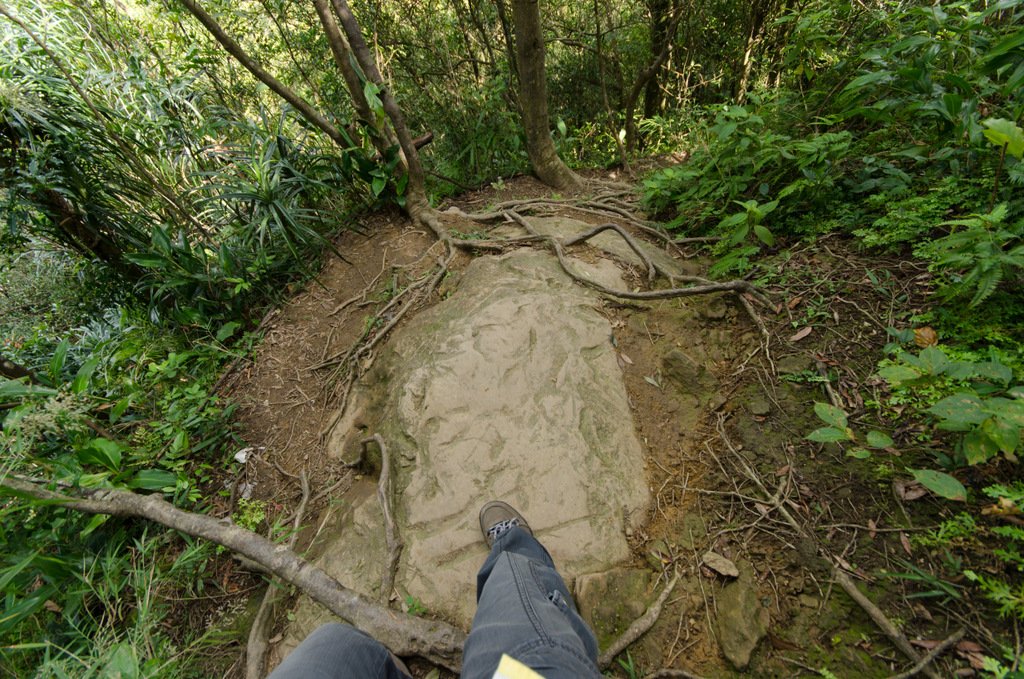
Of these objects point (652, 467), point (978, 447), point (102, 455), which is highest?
point (102, 455)

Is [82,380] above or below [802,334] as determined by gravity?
above

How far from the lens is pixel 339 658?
133 centimetres

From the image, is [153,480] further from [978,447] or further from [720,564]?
[978,447]

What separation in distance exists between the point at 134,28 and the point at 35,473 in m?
4.39

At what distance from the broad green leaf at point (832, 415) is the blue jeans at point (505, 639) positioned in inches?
48.0

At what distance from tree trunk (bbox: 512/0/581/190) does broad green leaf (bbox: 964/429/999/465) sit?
3.71 m

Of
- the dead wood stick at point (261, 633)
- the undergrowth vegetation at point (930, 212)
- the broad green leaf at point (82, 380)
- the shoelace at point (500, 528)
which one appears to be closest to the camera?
the undergrowth vegetation at point (930, 212)

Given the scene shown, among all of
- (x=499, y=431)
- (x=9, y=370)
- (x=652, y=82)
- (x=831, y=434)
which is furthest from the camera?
(x=652, y=82)

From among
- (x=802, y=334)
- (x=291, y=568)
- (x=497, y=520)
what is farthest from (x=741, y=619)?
(x=291, y=568)

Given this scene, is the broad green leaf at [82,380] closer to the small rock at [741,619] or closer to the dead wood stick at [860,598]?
the small rock at [741,619]

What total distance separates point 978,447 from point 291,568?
8.53ft

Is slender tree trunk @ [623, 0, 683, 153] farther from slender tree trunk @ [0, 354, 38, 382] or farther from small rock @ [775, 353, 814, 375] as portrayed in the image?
slender tree trunk @ [0, 354, 38, 382]

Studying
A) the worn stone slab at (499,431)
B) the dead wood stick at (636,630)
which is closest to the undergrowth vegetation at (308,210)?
the worn stone slab at (499,431)

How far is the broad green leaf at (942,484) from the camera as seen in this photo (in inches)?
49.2
